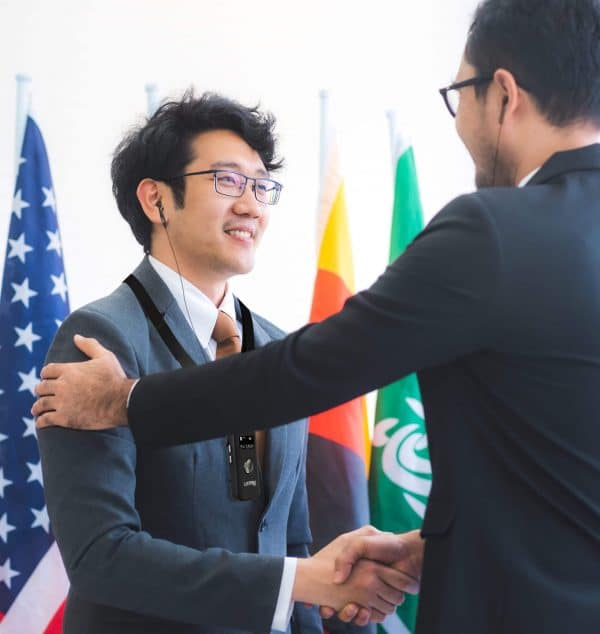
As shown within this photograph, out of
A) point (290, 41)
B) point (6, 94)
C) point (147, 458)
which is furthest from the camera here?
point (290, 41)

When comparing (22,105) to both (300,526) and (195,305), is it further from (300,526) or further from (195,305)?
(300,526)

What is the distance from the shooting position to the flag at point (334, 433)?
2867 millimetres

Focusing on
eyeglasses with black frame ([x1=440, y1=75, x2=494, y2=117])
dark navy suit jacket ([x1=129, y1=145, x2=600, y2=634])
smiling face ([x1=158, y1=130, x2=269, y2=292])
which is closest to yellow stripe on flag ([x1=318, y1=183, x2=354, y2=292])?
smiling face ([x1=158, y1=130, x2=269, y2=292])

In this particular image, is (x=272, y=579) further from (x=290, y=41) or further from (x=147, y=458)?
(x=290, y=41)

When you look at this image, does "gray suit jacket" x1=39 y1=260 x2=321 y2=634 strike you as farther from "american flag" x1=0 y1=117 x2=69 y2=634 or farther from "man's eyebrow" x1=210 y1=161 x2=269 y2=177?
"american flag" x1=0 y1=117 x2=69 y2=634

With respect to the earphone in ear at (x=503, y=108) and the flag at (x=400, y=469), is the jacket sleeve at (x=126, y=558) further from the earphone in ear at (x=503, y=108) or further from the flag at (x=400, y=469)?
the flag at (x=400, y=469)

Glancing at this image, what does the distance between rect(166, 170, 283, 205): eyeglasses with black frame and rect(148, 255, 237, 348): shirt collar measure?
210 millimetres

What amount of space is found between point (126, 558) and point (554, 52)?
104cm

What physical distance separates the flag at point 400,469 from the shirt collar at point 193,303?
51.1 inches

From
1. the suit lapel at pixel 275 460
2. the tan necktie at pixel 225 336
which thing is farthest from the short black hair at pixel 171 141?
the suit lapel at pixel 275 460

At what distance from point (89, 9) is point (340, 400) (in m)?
3.00

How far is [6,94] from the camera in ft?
11.6

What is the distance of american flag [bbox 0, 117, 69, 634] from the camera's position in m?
2.67

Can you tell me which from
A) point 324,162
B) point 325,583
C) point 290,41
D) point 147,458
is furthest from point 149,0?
point 325,583
